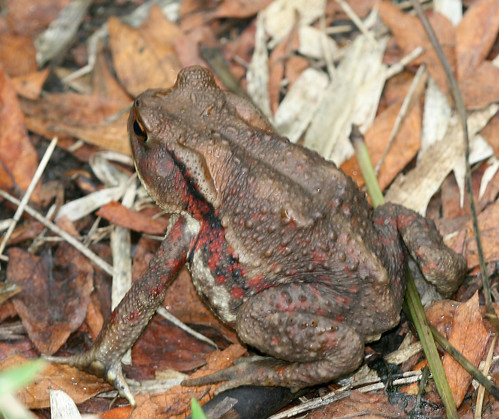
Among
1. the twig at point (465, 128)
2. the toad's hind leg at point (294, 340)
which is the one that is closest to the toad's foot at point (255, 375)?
the toad's hind leg at point (294, 340)

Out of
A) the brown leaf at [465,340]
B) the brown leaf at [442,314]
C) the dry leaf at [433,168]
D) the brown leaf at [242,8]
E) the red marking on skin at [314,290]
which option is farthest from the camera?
the brown leaf at [242,8]

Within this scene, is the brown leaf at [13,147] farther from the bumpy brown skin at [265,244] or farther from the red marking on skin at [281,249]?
the red marking on skin at [281,249]

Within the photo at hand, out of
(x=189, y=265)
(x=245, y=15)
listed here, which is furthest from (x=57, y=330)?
(x=245, y=15)

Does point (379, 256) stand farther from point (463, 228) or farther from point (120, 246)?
point (120, 246)

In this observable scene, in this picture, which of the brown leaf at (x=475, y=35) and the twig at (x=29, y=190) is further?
the brown leaf at (x=475, y=35)

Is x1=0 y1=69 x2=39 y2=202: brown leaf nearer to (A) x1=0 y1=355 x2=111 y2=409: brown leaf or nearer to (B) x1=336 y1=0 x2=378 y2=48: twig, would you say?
(A) x1=0 y1=355 x2=111 y2=409: brown leaf

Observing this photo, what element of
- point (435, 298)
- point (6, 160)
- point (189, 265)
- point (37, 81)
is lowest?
point (435, 298)

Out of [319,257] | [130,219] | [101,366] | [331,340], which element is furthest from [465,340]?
[130,219]

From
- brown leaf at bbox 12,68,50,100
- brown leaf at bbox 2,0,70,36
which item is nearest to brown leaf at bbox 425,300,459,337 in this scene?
brown leaf at bbox 12,68,50,100
